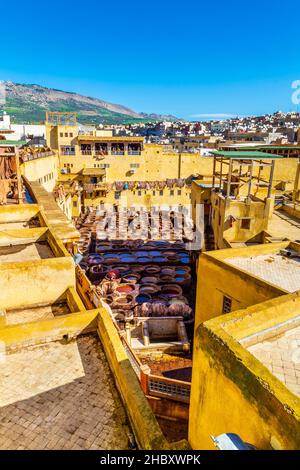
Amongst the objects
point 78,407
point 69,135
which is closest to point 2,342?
point 78,407

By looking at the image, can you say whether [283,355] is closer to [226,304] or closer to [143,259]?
[226,304]

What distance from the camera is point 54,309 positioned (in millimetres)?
9281

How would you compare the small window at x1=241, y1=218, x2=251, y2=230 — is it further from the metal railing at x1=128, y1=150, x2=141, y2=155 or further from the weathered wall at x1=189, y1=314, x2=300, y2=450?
the metal railing at x1=128, y1=150, x2=141, y2=155

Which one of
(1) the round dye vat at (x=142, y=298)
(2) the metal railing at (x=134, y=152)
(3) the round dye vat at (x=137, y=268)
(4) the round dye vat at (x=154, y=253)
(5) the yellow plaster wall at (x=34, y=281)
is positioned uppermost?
(2) the metal railing at (x=134, y=152)

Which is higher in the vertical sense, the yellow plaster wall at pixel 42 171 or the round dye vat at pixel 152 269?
the yellow plaster wall at pixel 42 171

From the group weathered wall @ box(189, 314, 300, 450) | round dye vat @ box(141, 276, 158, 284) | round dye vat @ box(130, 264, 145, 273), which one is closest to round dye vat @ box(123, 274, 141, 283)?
round dye vat @ box(141, 276, 158, 284)

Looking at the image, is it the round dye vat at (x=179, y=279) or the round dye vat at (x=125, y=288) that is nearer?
the round dye vat at (x=125, y=288)

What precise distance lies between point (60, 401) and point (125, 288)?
15.4m

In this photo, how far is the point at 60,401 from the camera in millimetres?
5457

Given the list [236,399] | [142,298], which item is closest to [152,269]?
[142,298]

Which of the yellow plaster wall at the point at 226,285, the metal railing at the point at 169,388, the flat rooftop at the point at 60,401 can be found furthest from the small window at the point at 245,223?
the flat rooftop at the point at 60,401

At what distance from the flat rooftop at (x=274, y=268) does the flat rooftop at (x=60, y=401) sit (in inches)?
212

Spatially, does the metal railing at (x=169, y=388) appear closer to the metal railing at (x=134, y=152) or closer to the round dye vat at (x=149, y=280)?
the round dye vat at (x=149, y=280)

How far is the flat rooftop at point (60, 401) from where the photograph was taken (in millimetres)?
4742
